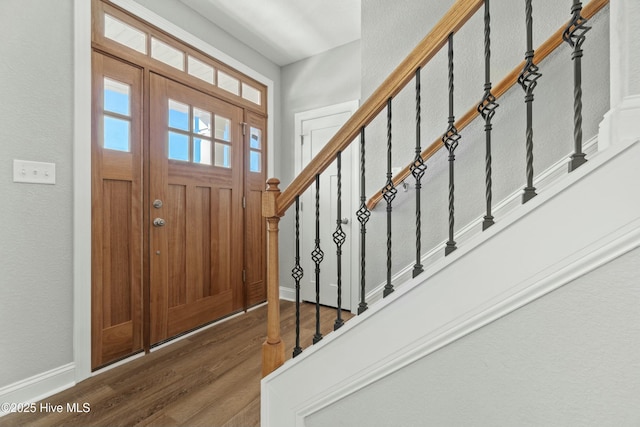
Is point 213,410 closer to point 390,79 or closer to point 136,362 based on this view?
point 136,362

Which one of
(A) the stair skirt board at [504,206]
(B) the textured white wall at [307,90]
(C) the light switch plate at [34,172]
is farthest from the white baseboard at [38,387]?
(B) the textured white wall at [307,90]

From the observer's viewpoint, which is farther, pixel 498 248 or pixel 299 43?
pixel 299 43

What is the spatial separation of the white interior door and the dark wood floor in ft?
2.57

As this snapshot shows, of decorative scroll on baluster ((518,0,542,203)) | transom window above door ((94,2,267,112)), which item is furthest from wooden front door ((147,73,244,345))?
decorative scroll on baluster ((518,0,542,203))

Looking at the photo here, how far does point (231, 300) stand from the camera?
274 cm

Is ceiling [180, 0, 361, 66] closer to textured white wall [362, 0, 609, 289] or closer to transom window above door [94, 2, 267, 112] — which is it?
transom window above door [94, 2, 267, 112]

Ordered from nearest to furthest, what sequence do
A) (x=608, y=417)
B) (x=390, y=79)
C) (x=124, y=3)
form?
1. (x=608, y=417)
2. (x=390, y=79)
3. (x=124, y=3)

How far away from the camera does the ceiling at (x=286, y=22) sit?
2.33 meters

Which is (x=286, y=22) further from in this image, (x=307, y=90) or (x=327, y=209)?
(x=327, y=209)

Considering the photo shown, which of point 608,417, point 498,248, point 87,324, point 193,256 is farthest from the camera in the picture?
point 193,256

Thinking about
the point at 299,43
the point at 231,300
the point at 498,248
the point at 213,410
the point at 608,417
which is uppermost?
the point at 299,43

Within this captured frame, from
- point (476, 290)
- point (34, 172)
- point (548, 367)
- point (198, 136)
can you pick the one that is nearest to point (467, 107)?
point (476, 290)

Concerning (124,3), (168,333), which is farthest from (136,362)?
(124,3)

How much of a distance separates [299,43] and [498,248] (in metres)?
2.87
